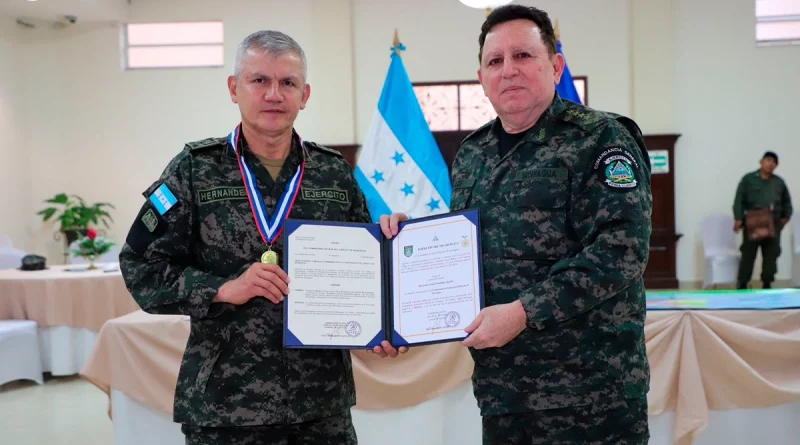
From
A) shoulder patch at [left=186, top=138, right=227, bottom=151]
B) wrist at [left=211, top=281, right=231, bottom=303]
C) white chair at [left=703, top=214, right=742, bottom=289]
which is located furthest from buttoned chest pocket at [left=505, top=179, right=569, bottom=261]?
white chair at [left=703, top=214, right=742, bottom=289]

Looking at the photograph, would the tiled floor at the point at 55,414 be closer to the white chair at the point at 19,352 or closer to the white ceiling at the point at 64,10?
the white chair at the point at 19,352

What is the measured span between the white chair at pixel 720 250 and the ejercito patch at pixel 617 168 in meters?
8.08

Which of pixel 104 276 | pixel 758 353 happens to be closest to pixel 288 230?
pixel 758 353

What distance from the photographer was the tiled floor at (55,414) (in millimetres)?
3875

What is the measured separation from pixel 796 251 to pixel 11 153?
35.6 ft

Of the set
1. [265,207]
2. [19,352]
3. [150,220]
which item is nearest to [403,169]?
[265,207]

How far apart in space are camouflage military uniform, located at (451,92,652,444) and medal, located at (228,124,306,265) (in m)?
0.51

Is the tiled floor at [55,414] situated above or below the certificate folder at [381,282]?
below

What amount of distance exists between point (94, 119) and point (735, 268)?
30.6 feet

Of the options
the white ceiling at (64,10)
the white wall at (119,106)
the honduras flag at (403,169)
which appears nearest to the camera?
the honduras flag at (403,169)

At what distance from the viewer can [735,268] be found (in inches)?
344

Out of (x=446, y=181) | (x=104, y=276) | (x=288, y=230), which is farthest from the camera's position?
(x=104, y=276)

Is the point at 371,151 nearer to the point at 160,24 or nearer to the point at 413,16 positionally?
the point at 413,16

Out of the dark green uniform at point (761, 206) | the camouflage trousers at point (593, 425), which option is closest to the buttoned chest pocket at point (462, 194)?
the camouflage trousers at point (593, 425)
